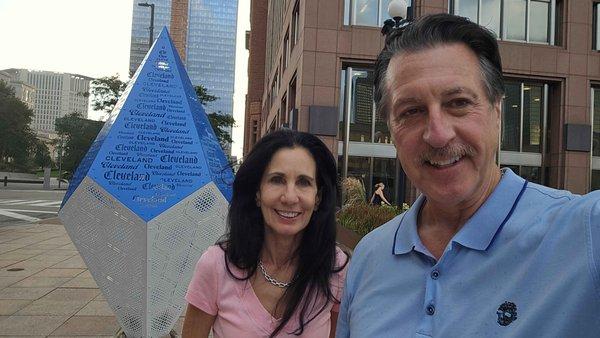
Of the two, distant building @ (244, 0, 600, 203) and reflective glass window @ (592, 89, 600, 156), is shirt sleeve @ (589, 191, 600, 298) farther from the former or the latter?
reflective glass window @ (592, 89, 600, 156)

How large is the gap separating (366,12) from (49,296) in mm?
14209

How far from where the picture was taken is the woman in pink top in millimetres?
2031

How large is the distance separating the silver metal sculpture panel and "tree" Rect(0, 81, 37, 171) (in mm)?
59231

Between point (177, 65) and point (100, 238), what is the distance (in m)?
1.65

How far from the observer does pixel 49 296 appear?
6469 millimetres

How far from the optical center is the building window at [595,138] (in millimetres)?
18547

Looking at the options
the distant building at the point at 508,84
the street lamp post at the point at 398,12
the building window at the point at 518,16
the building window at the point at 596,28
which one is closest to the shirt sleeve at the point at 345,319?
the street lamp post at the point at 398,12

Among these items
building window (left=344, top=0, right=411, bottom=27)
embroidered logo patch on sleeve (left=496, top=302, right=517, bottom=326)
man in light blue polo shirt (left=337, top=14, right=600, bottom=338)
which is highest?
building window (left=344, top=0, right=411, bottom=27)

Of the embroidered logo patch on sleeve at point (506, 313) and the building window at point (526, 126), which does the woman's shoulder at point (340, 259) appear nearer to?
the embroidered logo patch on sleeve at point (506, 313)

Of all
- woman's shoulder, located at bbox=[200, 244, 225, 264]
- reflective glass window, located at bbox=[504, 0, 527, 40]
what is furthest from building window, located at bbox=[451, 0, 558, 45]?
woman's shoulder, located at bbox=[200, 244, 225, 264]

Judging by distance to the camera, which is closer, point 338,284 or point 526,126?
point 338,284

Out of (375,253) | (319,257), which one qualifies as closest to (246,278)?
(319,257)

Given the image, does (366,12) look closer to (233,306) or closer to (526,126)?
(526,126)

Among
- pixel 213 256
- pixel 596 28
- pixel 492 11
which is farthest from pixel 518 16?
pixel 213 256
